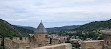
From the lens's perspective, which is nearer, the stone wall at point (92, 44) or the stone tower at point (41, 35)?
the stone wall at point (92, 44)

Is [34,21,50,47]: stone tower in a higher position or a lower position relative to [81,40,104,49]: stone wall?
lower

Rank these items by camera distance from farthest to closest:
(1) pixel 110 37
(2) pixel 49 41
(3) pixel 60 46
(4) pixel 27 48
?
(2) pixel 49 41 → (4) pixel 27 48 → (3) pixel 60 46 → (1) pixel 110 37

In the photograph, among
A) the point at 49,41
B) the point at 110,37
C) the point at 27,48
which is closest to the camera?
the point at 110,37

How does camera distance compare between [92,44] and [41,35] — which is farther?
[41,35]

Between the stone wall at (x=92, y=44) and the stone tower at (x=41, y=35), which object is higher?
the stone wall at (x=92, y=44)

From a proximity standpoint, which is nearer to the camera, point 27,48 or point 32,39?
point 27,48

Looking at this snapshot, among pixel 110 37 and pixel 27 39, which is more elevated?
pixel 110 37

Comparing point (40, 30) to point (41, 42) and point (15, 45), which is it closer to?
point (41, 42)

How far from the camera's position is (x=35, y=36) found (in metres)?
20.1

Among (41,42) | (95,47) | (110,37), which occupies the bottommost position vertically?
(41,42)

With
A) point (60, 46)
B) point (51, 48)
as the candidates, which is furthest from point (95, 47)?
point (51, 48)

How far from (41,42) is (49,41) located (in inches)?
34.8

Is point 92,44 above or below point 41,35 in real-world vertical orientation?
above

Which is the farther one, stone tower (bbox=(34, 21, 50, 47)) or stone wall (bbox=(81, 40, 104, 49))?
stone tower (bbox=(34, 21, 50, 47))
